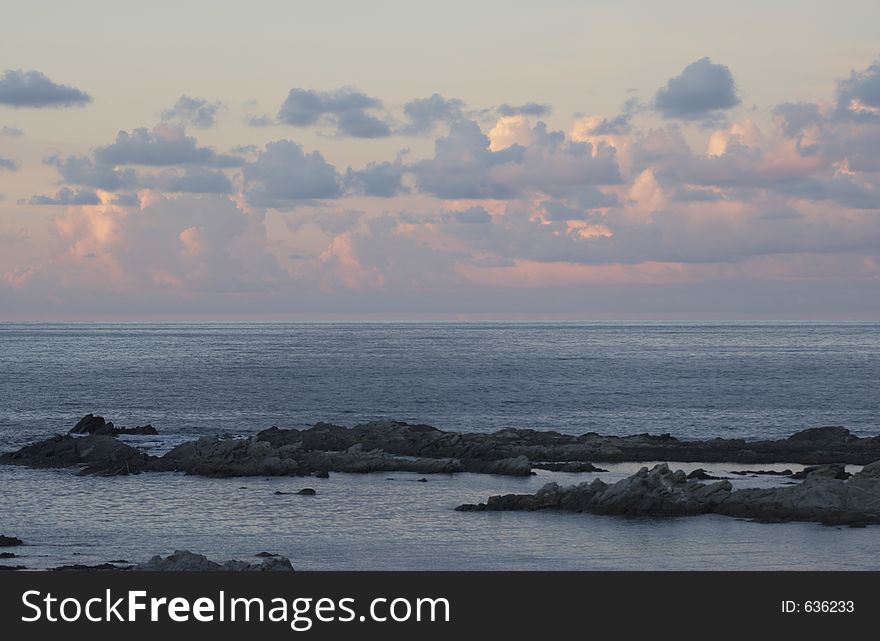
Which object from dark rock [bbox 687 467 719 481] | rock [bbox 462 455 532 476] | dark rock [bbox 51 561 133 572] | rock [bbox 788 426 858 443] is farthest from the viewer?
rock [bbox 788 426 858 443]

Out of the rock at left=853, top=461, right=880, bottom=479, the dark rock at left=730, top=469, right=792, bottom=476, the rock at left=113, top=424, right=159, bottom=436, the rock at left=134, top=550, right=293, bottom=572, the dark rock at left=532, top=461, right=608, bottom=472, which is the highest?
the rock at left=853, top=461, right=880, bottom=479

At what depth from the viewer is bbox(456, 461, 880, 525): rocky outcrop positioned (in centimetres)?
5222

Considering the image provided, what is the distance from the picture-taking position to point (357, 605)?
23516mm

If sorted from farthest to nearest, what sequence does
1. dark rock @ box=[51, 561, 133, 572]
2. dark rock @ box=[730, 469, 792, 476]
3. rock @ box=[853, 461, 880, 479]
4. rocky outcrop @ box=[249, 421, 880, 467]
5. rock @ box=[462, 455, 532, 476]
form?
rocky outcrop @ box=[249, 421, 880, 467] → rock @ box=[462, 455, 532, 476] → dark rock @ box=[730, 469, 792, 476] → rock @ box=[853, 461, 880, 479] → dark rock @ box=[51, 561, 133, 572]

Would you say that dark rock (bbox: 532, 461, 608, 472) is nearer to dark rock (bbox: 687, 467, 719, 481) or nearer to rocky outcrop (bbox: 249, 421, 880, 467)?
Result: rocky outcrop (bbox: 249, 421, 880, 467)

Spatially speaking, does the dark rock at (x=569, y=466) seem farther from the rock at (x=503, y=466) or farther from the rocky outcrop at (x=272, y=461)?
the rocky outcrop at (x=272, y=461)

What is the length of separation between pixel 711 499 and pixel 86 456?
4224 centimetres

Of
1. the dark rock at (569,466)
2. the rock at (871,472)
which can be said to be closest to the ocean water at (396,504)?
the dark rock at (569,466)

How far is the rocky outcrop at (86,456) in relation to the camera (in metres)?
70.4

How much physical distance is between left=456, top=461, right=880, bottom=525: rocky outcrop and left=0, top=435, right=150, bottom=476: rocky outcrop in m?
26.2

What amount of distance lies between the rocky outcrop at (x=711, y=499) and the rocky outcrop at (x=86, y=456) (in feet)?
85.8

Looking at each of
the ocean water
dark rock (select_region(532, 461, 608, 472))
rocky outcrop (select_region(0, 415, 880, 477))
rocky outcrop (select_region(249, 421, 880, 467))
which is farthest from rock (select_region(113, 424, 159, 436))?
dark rock (select_region(532, 461, 608, 472))

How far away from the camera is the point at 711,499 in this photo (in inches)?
2165

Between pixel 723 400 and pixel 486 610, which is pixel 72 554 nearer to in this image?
pixel 486 610
